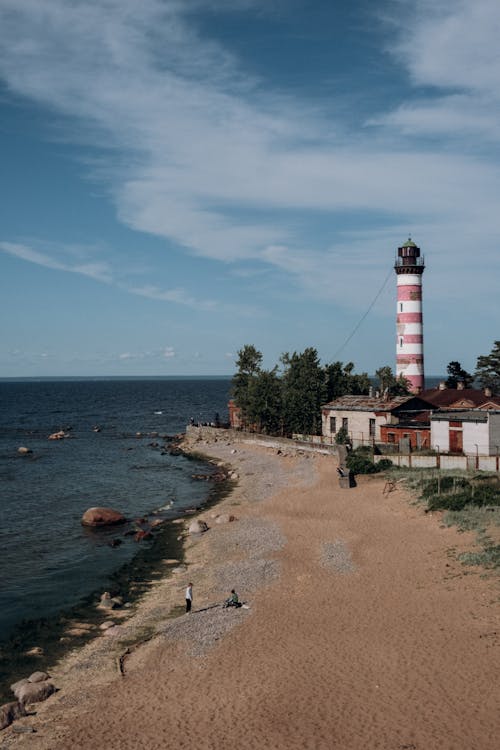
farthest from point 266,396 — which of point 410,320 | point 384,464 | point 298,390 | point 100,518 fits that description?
point 100,518

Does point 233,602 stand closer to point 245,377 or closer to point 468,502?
point 468,502

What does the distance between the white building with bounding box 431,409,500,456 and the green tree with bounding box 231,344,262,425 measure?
88.5 ft

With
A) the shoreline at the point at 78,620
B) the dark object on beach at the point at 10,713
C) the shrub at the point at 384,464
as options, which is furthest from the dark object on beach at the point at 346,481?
the dark object on beach at the point at 10,713

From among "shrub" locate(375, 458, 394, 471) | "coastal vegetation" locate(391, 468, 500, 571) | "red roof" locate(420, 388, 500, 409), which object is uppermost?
"red roof" locate(420, 388, 500, 409)

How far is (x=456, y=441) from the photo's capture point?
47875 mm

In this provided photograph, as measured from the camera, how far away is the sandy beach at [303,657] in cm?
1767

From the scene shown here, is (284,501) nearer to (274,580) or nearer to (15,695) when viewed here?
(274,580)

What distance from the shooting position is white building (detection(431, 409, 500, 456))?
45.3 m

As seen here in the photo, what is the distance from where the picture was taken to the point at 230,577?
3027 cm

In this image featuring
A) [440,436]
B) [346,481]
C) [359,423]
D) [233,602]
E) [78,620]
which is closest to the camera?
[233,602]

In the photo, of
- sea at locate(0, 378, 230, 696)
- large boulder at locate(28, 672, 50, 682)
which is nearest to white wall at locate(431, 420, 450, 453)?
sea at locate(0, 378, 230, 696)

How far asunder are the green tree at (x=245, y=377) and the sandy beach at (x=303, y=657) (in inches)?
1504

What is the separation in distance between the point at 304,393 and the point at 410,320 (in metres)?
13.8

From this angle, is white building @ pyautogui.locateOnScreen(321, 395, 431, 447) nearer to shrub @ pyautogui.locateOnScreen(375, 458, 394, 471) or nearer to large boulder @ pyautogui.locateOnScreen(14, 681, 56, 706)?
shrub @ pyautogui.locateOnScreen(375, 458, 394, 471)
